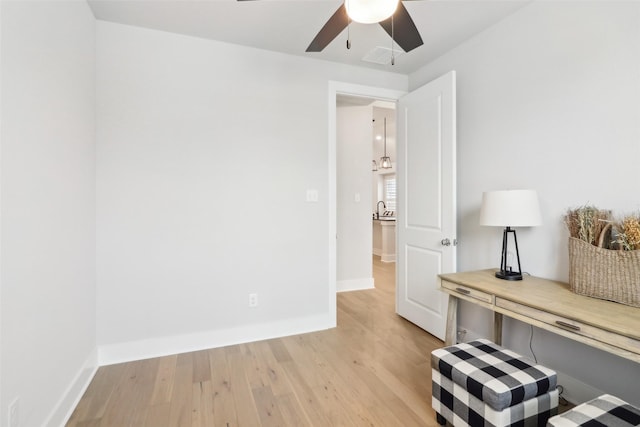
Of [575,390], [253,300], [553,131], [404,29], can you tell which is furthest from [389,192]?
[404,29]

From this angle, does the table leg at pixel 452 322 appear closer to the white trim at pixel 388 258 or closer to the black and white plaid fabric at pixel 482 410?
the black and white plaid fabric at pixel 482 410

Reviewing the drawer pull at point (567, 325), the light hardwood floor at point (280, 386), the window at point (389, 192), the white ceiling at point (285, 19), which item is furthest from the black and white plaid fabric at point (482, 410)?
the window at point (389, 192)

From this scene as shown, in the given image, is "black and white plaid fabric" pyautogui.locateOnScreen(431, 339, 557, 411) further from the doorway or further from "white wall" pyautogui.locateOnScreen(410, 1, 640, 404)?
the doorway

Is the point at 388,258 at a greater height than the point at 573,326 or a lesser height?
lesser

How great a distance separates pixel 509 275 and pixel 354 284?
8.25ft

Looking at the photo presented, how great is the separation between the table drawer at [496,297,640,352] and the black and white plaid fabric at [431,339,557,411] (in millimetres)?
226

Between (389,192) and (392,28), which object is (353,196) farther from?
(389,192)

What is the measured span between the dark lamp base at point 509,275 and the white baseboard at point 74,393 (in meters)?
2.63

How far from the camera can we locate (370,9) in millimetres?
1319

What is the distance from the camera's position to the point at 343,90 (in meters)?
3.02

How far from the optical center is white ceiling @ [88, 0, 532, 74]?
2.11 m

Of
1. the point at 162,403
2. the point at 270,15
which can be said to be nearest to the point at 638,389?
the point at 162,403

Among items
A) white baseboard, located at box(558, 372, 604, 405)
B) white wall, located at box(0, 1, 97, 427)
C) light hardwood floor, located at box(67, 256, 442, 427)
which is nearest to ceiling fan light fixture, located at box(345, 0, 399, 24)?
white wall, located at box(0, 1, 97, 427)

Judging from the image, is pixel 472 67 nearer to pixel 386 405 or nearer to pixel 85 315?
pixel 386 405
